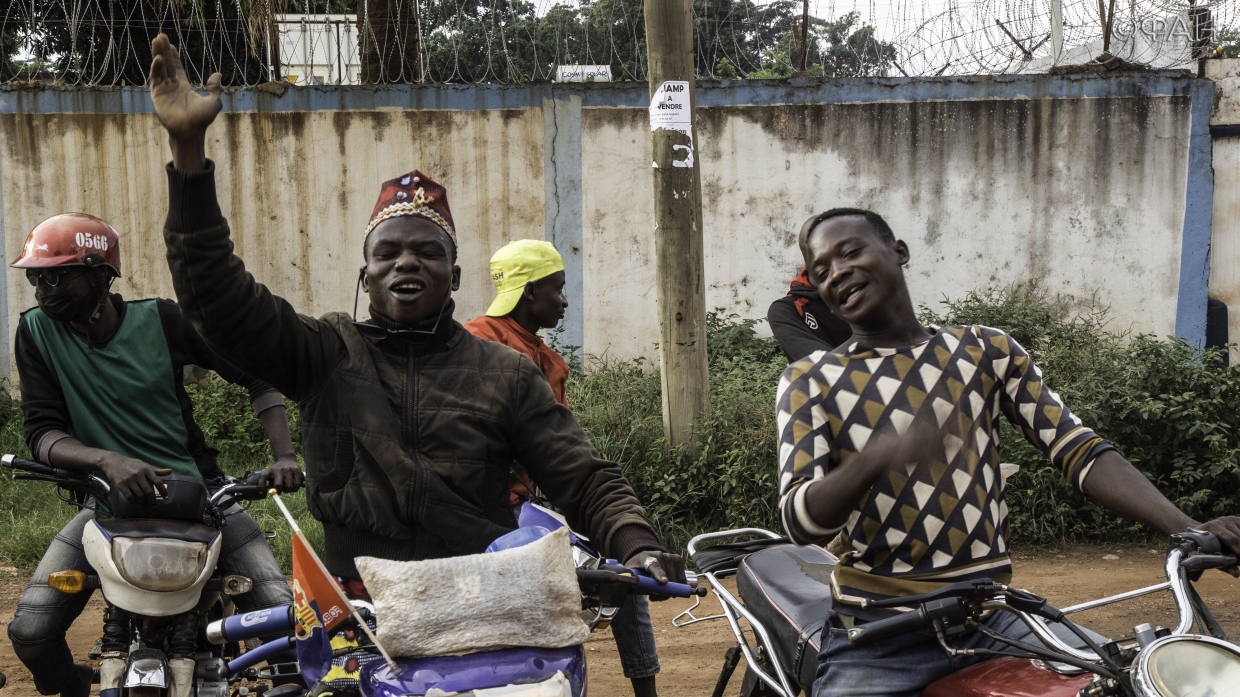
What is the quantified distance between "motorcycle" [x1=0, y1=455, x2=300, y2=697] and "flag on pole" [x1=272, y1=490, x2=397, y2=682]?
4.04ft

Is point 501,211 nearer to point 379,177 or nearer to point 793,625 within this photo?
point 379,177

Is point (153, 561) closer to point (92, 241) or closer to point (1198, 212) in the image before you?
point (92, 241)

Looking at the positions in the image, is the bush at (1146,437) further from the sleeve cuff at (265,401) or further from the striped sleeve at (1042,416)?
the sleeve cuff at (265,401)

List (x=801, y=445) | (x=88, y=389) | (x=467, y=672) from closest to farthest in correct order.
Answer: (x=467, y=672)
(x=801, y=445)
(x=88, y=389)

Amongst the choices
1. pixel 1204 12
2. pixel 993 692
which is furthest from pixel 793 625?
pixel 1204 12

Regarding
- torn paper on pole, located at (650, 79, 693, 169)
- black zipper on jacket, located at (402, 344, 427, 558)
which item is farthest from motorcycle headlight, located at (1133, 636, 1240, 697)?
torn paper on pole, located at (650, 79, 693, 169)

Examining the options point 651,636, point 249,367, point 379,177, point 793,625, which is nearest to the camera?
point 249,367

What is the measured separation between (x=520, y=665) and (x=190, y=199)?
105 centimetres

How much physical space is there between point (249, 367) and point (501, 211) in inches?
267

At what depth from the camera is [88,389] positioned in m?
3.69

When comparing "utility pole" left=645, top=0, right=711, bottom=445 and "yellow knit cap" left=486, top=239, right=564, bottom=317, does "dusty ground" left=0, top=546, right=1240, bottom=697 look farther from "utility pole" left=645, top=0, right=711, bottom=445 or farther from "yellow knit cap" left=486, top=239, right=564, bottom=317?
"yellow knit cap" left=486, top=239, right=564, bottom=317

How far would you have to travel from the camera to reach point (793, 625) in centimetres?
281

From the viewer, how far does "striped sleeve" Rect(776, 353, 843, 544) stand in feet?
7.55

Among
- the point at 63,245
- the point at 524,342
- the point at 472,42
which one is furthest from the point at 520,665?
the point at 472,42
